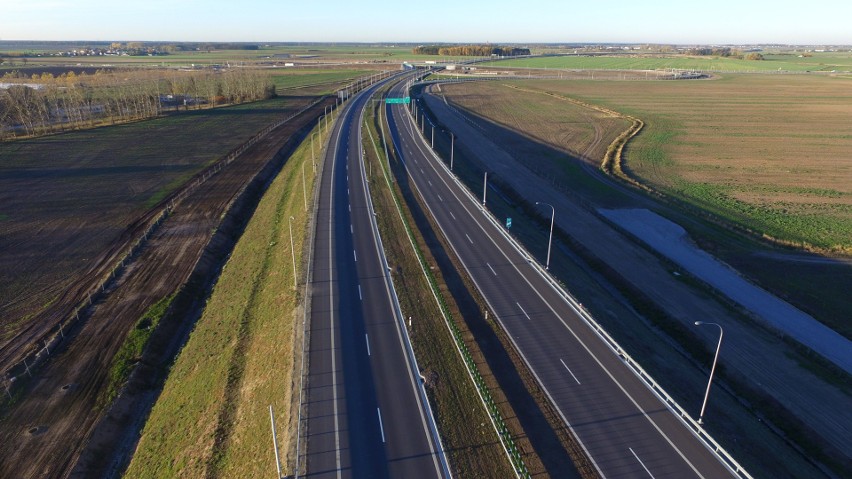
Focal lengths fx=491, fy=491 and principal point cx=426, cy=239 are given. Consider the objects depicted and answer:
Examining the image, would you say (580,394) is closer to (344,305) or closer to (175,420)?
(344,305)

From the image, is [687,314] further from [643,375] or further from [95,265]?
[95,265]

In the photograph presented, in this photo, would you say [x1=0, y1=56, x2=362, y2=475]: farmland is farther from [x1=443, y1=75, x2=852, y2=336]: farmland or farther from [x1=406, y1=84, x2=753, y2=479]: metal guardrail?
[x1=443, y1=75, x2=852, y2=336]: farmland

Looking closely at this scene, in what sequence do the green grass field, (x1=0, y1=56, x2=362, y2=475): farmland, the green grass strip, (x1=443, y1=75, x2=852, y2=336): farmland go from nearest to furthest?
the green grass strip < the green grass field < (x1=0, y1=56, x2=362, y2=475): farmland < (x1=443, y1=75, x2=852, y2=336): farmland

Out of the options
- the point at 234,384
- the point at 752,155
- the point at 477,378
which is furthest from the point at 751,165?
the point at 234,384

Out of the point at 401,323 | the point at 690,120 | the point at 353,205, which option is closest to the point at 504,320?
the point at 401,323

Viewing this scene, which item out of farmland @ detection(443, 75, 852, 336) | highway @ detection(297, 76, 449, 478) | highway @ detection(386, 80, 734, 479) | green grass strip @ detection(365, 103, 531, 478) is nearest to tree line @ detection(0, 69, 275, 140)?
farmland @ detection(443, 75, 852, 336)
